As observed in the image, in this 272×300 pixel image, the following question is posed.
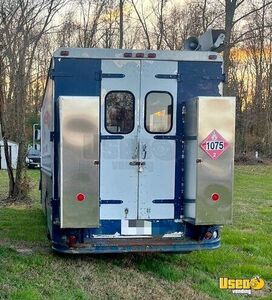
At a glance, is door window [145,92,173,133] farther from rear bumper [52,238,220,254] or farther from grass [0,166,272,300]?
grass [0,166,272,300]

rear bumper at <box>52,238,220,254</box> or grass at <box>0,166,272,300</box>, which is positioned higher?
rear bumper at <box>52,238,220,254</box>

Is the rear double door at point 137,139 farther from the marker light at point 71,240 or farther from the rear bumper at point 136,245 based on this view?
the marker light at point 71,240

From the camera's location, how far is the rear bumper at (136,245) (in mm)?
6348

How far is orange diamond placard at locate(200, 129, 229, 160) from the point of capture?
6.14m

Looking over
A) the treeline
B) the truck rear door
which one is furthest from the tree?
the truck rear door

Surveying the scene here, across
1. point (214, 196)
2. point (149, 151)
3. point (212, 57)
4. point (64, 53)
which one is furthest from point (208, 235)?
point (64, 53)

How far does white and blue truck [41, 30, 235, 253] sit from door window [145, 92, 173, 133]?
1 centimetres

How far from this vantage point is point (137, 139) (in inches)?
259

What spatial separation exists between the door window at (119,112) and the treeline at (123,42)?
294 centimetres

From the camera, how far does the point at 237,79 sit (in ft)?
152

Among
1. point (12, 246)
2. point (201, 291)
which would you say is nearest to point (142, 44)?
point (12, 246)

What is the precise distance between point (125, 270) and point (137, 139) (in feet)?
5.61

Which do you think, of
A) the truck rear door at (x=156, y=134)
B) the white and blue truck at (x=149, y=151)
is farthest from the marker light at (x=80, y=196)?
the truck rear door at (x=156, y=134)

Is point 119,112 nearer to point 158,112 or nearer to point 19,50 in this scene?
point 158,112
